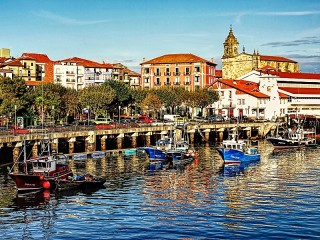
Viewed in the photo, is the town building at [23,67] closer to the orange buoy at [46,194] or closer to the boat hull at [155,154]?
the boat hull at [155,154]

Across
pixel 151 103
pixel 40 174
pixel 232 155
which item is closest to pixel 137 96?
pixel 151 103

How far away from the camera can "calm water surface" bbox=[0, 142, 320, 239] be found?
45.7m

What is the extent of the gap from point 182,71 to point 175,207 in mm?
142132

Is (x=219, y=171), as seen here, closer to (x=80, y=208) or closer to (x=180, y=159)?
(x=180, y=159)

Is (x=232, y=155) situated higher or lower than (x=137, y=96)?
lower

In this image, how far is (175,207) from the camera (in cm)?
5469

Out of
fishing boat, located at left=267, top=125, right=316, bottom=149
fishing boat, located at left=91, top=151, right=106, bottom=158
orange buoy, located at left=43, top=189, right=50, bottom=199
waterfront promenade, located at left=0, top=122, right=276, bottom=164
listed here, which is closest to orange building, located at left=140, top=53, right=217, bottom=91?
waterfront promenade, located at left=0, top=122, right=276, bottom=164

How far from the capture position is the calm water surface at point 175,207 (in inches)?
1800

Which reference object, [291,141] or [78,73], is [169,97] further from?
[291,141]

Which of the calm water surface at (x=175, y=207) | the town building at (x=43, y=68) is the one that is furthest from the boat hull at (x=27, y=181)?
the town building at (x=43, y=68)

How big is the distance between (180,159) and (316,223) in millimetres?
44272

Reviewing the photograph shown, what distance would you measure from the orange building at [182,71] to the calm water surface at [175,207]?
369 ft

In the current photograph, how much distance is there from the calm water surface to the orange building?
112 metres

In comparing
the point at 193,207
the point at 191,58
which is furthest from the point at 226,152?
the point at 191,58
